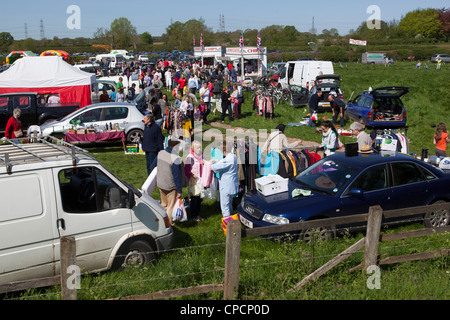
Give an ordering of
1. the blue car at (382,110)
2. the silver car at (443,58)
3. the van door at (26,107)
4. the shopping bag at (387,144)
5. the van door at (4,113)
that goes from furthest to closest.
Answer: the silver car at (443,58) → the blue car at (382,110) → the van door at (26,107) → the van door at (4,113) → the shopping bag at (387,144)

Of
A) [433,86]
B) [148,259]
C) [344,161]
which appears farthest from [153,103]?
[433,86]

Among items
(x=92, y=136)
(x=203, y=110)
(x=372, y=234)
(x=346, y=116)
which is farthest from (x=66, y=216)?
(x=346, y=116)

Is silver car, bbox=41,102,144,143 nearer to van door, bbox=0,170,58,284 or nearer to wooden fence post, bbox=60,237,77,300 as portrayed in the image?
van door, bbox=0,170,58,284

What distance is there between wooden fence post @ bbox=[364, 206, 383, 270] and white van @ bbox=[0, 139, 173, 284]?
9.61 feet

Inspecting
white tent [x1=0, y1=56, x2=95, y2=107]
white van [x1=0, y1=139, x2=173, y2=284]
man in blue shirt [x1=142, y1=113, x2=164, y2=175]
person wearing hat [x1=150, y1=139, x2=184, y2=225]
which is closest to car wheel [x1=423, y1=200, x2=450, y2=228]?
person wearing hat [x1=150, y1=139, x2=184, y2=225]

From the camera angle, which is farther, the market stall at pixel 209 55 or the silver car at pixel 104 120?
the market stall at pixel 209 55

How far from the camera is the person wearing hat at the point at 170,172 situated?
8438 mm

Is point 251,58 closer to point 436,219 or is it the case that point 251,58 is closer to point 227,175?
point 227,175

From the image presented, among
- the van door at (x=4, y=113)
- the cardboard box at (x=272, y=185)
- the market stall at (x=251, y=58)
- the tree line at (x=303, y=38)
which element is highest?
the tree line at (x=303, y=38)

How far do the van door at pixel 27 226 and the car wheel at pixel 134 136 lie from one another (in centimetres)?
1020

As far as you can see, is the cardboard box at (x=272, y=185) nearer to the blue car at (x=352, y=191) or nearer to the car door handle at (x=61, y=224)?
the blue car at (x=352, y=191)

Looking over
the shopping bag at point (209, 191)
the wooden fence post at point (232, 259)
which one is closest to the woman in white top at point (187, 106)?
the shopping bag at point (209, 191)

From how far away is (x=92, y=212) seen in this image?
612cm

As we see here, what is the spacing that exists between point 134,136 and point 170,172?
7813 millimetres
